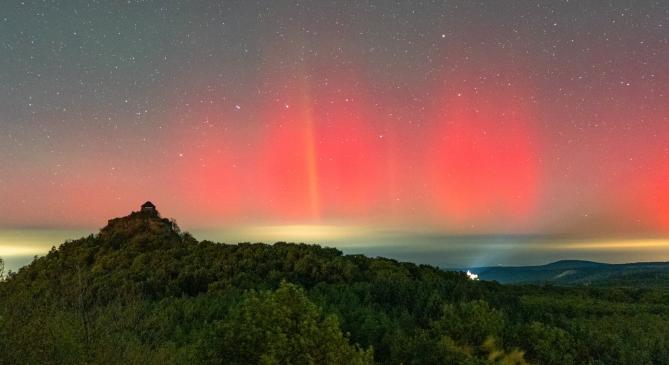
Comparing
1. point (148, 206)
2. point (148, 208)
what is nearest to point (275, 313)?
point (148, 208)

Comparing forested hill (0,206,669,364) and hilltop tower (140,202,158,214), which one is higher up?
hilltop tower (140,202,158,214)

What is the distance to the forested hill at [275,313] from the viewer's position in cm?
2538

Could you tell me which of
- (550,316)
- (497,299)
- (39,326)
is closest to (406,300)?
(497,299)

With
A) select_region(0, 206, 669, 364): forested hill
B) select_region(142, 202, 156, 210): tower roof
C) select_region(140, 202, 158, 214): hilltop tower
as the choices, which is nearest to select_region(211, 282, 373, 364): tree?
select_region(0, 206, 669, 364): forested hill

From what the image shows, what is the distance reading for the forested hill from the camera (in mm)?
25375

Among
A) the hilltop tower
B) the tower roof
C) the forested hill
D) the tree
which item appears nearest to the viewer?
the forested hill

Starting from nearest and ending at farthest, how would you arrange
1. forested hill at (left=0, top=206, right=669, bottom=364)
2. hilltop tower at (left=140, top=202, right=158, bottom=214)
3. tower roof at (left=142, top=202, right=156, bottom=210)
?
forested hill at (left=0, top=206, right=669, bottom=364) < hilltop tower at (left=140, top=202, right=158, bottom=214) < tower roof at (left=142, top=202, right=156, bottom=210)

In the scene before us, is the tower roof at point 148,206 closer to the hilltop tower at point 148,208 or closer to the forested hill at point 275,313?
the hilltop tower at point 148,208

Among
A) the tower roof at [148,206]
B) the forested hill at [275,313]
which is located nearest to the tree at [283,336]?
the forested hill at [275,313]

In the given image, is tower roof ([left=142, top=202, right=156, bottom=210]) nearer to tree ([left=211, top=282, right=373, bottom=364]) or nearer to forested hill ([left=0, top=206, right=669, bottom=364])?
forested hill ([left=0, top=206, right=669, bottom=364])

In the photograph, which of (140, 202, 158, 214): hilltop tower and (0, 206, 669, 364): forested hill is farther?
(140, 202, 158, 214): hilltop tower

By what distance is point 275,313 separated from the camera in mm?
33469

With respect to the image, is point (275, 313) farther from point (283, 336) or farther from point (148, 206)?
point (148, 206)

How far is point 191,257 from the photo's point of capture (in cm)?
8588
